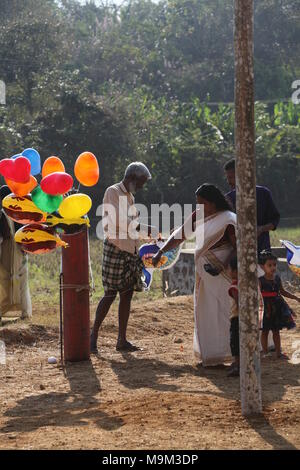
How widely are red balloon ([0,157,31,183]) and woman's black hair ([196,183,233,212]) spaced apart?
1.39 metres

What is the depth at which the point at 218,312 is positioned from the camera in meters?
7.94

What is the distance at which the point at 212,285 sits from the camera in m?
7.95

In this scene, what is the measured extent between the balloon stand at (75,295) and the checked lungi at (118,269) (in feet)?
1.32

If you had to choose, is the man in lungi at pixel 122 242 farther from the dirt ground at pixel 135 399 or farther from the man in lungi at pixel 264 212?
the man in lungi at pixel 264 212

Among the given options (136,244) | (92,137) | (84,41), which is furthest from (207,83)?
(136,244)

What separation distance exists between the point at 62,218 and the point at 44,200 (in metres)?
0.35

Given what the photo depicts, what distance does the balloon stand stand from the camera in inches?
324

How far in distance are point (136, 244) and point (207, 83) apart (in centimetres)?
3707

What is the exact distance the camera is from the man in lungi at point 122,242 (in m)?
8.52

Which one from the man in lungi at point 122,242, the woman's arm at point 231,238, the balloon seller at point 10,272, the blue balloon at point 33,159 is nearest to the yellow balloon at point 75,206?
the blue balloon at point 33,159

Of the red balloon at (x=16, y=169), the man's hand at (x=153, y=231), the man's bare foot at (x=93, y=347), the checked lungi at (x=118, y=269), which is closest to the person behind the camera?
the red balloon at (x=16, y=169)

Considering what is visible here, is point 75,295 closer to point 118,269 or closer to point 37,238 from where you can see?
point 118,269
